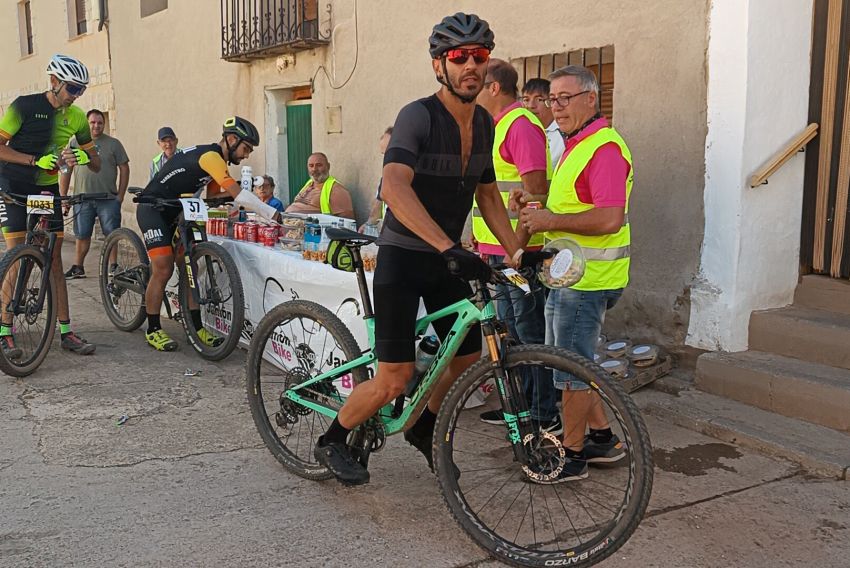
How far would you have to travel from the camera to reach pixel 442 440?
2.99 meters

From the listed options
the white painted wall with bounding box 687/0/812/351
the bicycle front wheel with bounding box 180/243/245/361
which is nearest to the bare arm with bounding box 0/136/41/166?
the bicycle front wheel with bounding box 180/243/245/361

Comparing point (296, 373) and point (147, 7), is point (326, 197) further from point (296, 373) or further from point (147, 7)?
point (147, 7)

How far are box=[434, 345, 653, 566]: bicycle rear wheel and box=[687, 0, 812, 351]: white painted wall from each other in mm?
1639

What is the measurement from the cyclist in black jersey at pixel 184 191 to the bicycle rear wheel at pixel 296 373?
2047mm

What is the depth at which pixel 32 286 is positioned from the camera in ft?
18.2

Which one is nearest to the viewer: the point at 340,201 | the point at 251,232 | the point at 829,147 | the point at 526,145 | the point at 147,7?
the point at 526,145

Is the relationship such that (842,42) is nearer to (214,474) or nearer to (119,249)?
(214,474)

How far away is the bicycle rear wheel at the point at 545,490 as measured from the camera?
266 centimetres

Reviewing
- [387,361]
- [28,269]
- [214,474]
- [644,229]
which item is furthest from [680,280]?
[28,269]

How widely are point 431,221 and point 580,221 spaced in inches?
35.3

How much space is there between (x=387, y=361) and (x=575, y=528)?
1012 mm

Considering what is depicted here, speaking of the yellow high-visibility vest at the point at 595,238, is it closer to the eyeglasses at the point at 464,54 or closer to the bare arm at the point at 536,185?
the bare arm at the point at 536,185

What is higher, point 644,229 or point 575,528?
point 644,229

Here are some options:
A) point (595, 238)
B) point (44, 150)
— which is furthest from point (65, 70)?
point (595, 238)
